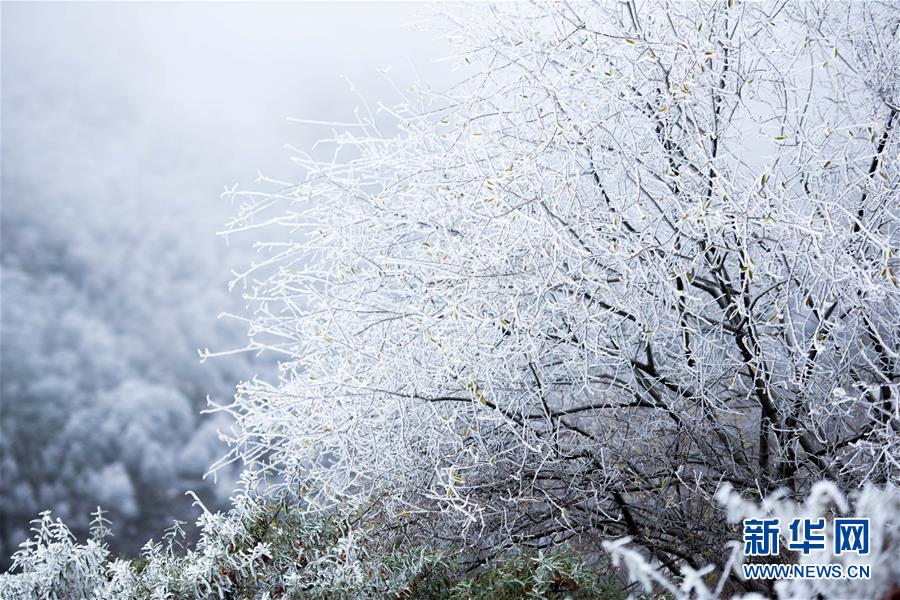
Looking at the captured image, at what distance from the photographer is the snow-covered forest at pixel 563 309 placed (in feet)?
11.1

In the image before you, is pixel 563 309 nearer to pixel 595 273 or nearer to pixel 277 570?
pixel 595 273

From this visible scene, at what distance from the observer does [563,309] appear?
136 inches

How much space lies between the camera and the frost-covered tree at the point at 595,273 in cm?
348

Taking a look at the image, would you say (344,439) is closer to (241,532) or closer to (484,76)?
(241,532)

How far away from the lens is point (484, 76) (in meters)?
4.13

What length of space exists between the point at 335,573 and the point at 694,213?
2.02 m

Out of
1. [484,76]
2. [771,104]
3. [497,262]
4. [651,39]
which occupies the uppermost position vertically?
[484,76]

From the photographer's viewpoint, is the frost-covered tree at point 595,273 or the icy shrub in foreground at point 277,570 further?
the frost-covered tree at point 595,273

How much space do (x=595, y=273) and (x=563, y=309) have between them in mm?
210

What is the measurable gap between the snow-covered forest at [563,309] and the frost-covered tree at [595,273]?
0.02m

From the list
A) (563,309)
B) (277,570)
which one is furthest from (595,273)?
(277,570)

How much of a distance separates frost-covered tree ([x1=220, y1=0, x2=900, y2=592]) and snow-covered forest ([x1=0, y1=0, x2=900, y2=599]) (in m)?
0.02

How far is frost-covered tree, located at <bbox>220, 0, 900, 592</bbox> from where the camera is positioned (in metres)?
3.48

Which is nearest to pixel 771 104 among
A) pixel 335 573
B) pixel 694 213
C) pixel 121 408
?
pixel 694 213
